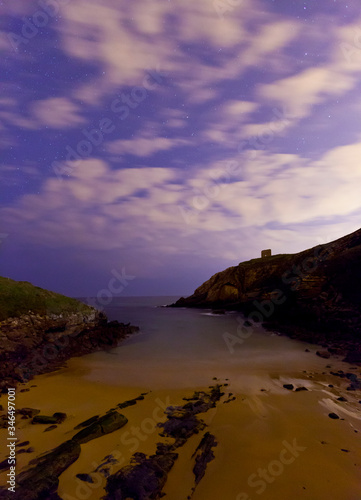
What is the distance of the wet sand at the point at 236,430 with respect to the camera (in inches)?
199

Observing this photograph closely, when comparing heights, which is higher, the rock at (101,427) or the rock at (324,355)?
the rock at (101,427)

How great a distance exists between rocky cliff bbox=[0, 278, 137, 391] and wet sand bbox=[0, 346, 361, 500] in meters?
1.68

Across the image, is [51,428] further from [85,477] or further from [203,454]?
[203,454]

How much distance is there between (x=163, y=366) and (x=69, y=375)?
4.71 m

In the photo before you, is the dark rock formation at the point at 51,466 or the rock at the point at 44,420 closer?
the dark rock formation at the point at 51,466

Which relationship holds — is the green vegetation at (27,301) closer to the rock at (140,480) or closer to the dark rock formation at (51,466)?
the dark rock formation at (51,466)

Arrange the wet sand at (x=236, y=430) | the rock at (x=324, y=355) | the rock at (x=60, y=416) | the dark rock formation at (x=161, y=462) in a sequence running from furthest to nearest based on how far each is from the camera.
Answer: the rock at (x=324, y=355), the rock at (x=60, y=416), the wet sand at (x=236, y=430), the dark rock formation at (x=161, y=462)

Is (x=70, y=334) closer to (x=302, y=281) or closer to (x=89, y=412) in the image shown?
(x=89, y=412)

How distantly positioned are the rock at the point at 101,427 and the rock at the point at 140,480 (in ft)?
4.86

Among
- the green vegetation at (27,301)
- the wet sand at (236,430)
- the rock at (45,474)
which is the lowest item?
the wet sand at (236,430)

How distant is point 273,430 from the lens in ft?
23.1

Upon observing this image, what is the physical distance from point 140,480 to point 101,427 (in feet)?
7.90

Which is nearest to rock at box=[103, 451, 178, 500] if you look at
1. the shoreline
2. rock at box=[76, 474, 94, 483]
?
rock at box=[76, 474, 94, 483]

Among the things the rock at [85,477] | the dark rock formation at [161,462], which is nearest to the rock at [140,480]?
the dark rock formation at [161,462]
